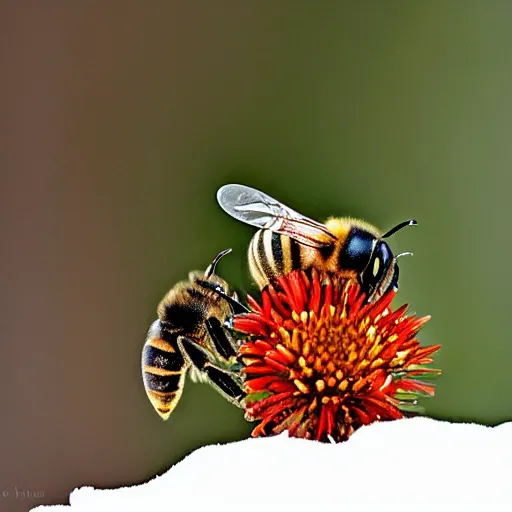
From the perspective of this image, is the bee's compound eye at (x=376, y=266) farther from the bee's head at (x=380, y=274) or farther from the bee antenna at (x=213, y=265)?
the bee antenna at (x=213, y=265)

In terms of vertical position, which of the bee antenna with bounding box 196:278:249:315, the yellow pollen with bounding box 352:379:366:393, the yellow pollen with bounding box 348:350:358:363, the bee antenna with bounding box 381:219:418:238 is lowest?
the yellow pollen with bounding box 352:379:366:393

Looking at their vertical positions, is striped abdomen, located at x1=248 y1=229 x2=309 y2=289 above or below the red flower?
above

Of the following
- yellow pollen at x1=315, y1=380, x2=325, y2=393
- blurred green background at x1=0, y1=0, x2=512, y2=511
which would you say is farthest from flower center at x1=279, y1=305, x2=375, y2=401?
blurred green background at x1=0, y1=0, x2=512, y2=511

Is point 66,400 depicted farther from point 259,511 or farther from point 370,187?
point 370,187

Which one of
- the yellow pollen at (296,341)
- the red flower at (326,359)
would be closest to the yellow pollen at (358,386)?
the red flower at (326,359)

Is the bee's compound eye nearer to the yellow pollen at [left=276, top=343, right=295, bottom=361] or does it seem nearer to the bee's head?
the bee's head

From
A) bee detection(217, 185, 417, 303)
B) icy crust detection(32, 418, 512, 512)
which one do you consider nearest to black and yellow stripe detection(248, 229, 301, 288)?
bee detection(217, 185, 417, 303)

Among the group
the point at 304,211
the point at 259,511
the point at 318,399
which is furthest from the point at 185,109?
the point at 259,511

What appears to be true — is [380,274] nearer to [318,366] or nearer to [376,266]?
[376,266]
